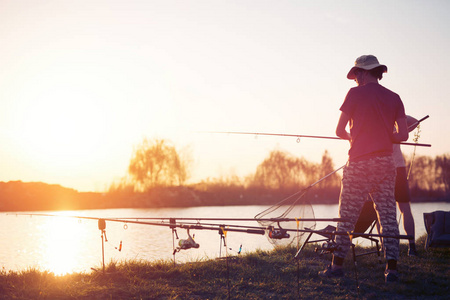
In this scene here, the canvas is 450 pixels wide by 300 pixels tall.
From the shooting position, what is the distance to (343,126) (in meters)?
4.42

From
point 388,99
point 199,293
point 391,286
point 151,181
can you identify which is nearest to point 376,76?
point 388,99

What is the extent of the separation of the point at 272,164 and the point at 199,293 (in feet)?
125

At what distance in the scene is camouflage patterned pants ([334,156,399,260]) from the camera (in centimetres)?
417

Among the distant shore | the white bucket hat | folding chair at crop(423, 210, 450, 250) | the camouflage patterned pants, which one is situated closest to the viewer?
the camouflage patterned pants

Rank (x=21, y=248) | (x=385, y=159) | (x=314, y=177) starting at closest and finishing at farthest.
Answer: (x=385, y=159) < (x=21, y=248) < (x=314, y=177)

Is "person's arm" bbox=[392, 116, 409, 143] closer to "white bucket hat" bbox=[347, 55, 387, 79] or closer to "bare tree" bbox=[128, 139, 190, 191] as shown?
"white bucket hat" bbox=[347, 55, 387, 79]

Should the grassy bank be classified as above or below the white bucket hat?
below

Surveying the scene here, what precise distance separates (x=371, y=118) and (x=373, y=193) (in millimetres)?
804

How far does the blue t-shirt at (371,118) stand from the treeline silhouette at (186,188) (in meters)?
32.1

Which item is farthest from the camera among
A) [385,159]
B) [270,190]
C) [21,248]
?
[270,190]

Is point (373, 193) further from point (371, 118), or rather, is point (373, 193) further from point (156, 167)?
point (156, 167)

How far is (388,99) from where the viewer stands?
426 cm

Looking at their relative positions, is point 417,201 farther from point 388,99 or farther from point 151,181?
point 388,99

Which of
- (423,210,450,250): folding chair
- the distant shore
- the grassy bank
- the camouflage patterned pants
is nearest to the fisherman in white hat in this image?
the camouflage patterned pants
